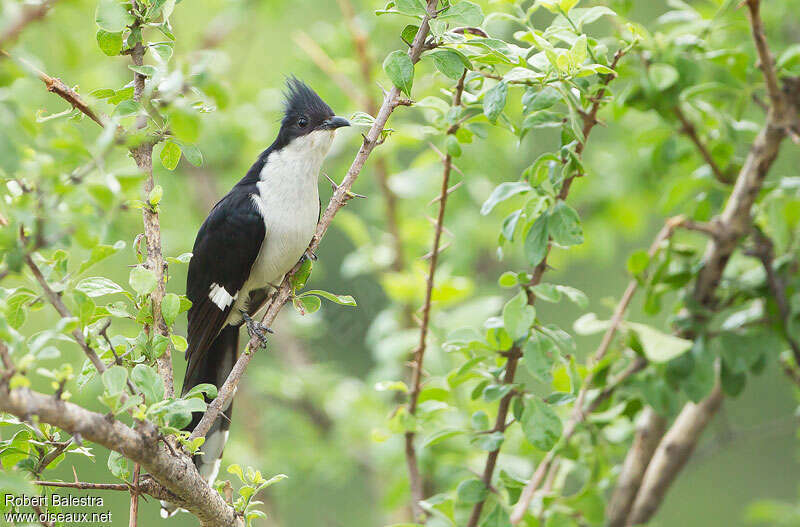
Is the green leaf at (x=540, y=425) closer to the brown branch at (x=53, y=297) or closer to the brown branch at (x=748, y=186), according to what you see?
the brown branch at (x=748, y=186)

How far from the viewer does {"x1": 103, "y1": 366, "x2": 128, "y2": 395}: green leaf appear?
118cm

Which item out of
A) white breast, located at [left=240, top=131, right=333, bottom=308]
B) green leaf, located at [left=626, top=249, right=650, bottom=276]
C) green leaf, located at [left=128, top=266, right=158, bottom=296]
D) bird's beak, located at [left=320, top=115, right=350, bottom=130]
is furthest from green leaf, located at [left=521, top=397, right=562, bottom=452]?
bird's beak, located at [left=320, top=115, right=350, bottom=130]

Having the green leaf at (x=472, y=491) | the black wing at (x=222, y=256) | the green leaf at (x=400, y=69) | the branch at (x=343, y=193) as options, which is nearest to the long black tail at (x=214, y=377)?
the black wing at (x=222, y=256)

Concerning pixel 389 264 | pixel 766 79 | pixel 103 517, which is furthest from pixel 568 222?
pixel 389 264

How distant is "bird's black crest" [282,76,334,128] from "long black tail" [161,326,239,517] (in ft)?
2.61

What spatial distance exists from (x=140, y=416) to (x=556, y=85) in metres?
0.97

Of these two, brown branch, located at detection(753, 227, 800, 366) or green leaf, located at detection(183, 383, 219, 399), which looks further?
brown branch, located at detection(753, 227, 800, 366)

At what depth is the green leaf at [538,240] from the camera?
168 centimetres

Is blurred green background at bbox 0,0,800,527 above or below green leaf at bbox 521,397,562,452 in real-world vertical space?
above

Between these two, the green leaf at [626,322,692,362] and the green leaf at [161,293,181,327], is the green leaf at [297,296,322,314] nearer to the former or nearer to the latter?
the green leaf at [161,293,181,327]

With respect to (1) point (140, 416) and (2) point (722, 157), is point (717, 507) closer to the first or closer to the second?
(2) point (722, 157)

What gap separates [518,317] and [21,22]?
3.51 ft

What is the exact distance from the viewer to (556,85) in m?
1.58

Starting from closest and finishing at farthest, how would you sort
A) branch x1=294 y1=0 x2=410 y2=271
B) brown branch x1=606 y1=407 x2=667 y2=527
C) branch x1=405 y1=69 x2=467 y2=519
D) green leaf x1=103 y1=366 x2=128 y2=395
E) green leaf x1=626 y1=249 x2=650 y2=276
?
green leaf x1=103 y1=366 x2=128 y2=395
branch x1=405 y1=69 x2=467 y2=519
green leaf x1=626 y1=249 x2=650 y2=276
brown branch x1=606 y1=407 x2=667 y2=527
branch x1=294 y1=0 x2=410 y2=271
